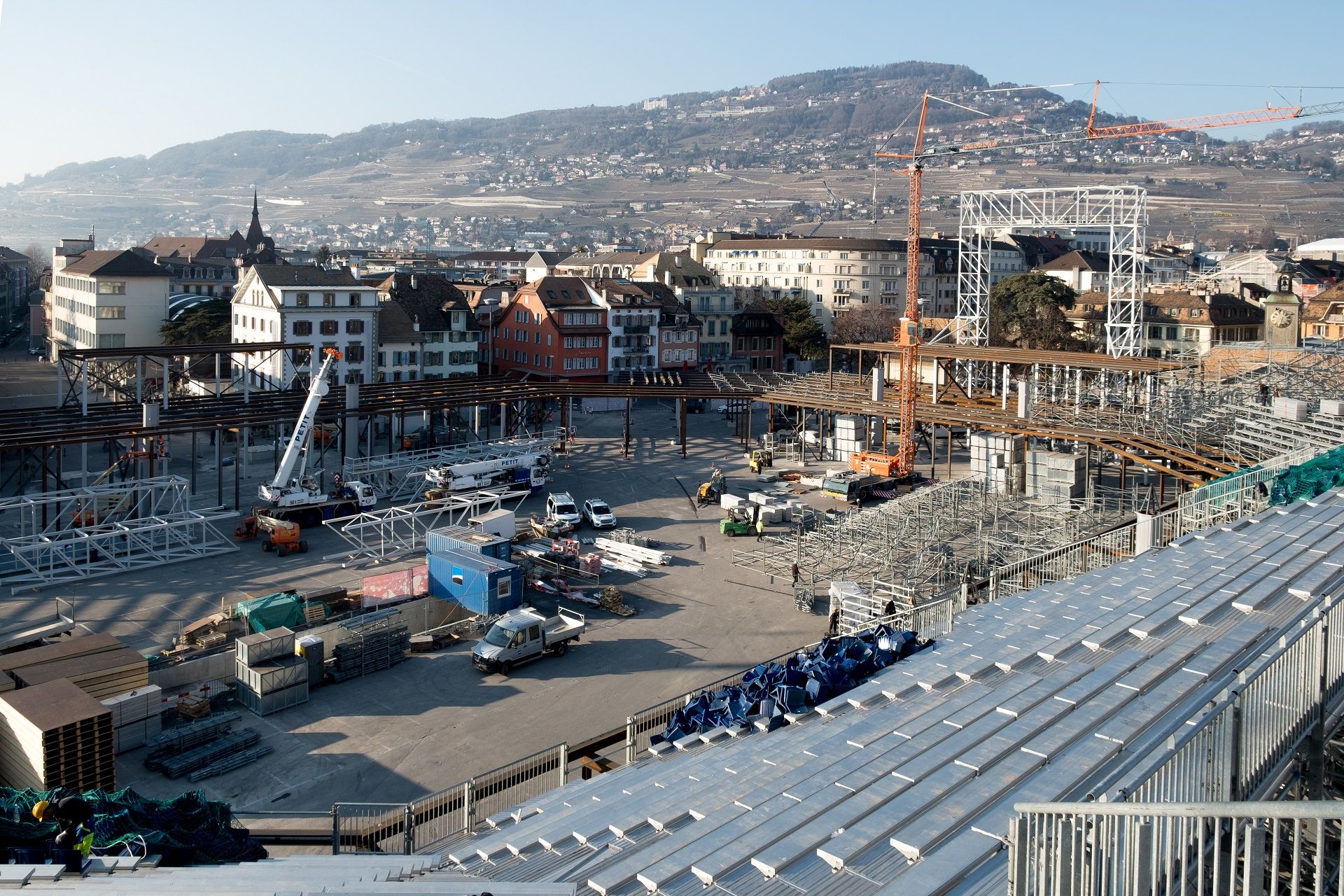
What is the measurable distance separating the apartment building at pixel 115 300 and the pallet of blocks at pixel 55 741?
40.5 meters

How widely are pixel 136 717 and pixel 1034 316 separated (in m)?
43.5

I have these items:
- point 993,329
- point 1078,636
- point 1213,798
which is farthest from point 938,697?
point 993,329

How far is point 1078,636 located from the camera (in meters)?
11.0

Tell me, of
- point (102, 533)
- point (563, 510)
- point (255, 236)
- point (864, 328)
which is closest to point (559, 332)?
point (563, 510)

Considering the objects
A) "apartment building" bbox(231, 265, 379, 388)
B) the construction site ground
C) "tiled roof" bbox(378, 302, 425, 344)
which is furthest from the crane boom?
"tiled roof" bbox(378, 302, 425, 344)

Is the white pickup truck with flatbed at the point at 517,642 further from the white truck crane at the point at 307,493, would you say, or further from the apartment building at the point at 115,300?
the apartment building at the point at 115,300

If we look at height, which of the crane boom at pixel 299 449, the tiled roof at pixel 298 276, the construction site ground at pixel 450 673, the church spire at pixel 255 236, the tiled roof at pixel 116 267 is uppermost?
A: the church spire at pixel 255 236

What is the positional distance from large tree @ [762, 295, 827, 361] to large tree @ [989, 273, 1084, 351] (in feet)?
27.3

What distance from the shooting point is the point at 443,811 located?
1147 centimetres

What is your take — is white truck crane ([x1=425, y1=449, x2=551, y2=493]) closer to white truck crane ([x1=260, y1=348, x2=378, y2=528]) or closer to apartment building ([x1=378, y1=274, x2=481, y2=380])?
white truck crane ([x1=260, y1=348, x2=378, y2=528])

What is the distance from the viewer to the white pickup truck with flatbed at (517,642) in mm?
18375

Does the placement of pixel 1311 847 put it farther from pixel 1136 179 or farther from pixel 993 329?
pixel 1136 179

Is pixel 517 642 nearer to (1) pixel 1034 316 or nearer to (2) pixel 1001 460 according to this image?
(2) pixel 1001 460

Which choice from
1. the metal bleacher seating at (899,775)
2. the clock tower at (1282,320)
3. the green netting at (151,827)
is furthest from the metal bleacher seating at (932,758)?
the clock tower at (1282,320)
